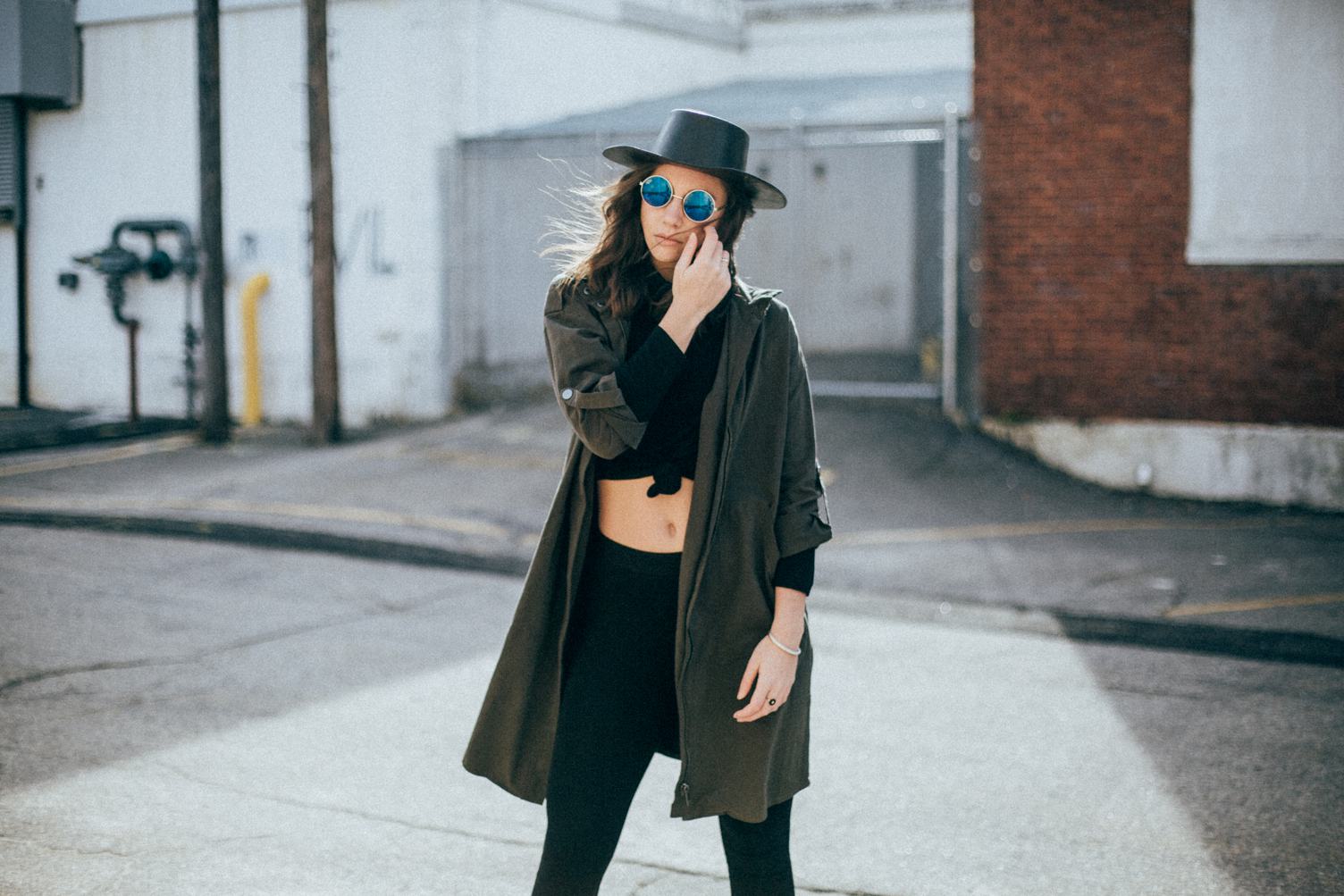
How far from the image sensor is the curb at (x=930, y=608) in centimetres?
653

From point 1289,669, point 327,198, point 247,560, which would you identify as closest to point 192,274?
point 327,198

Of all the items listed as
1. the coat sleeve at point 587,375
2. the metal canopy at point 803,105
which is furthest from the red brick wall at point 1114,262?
the coat sleeve at point 587,375

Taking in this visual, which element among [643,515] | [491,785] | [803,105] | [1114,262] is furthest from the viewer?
[803,105]

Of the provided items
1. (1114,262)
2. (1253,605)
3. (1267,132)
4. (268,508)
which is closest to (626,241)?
(1253,605)

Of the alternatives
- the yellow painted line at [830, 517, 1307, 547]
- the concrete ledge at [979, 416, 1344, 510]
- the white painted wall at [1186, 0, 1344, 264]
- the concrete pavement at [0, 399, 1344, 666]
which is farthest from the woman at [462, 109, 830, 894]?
the white painted wall at [1186, 0, 1344, 264]

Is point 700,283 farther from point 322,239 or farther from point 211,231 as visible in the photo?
point 211,231

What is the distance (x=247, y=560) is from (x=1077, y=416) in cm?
660

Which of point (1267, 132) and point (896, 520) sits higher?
point (1267, 132)

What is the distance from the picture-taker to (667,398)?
2584mm

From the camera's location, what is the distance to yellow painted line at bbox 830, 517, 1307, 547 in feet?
29.3

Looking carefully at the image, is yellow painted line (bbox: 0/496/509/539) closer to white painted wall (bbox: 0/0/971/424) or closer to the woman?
white painted wall (bbox: 0/0/971/424)

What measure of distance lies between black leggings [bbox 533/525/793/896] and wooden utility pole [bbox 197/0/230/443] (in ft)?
37.4

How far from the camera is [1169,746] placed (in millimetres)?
4957

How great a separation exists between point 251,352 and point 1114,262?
352 inches
